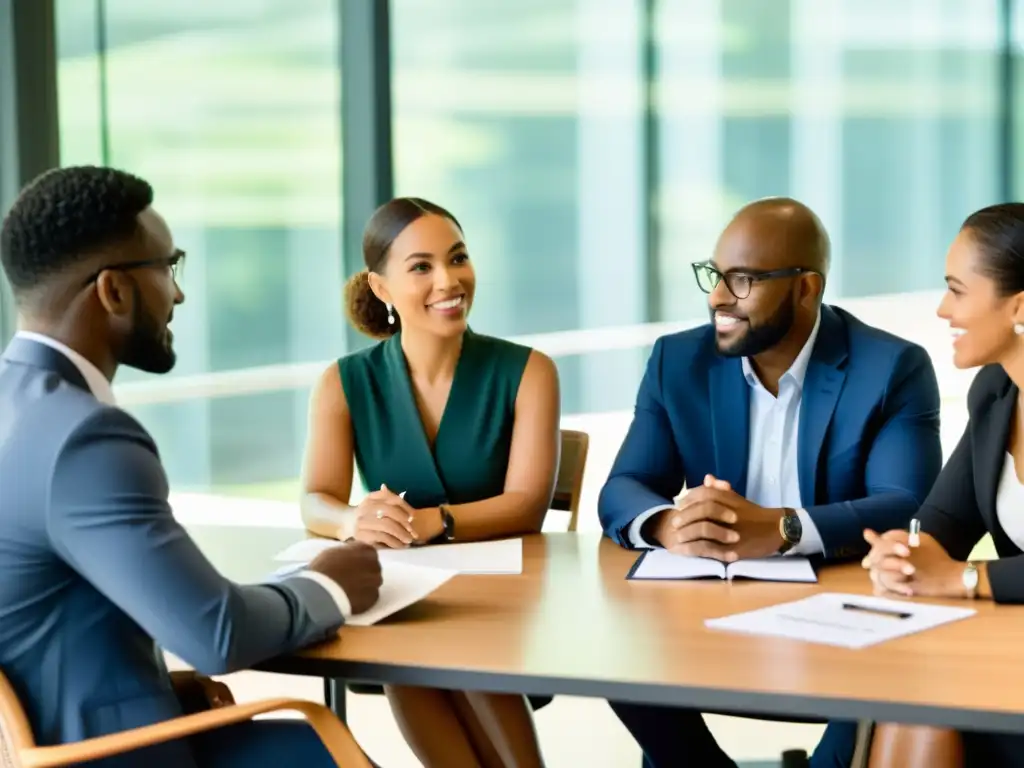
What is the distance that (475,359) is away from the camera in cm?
336

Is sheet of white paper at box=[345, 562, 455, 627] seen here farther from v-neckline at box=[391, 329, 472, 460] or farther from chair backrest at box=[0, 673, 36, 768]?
v-neckline at box=[391, 329, 472, 460]

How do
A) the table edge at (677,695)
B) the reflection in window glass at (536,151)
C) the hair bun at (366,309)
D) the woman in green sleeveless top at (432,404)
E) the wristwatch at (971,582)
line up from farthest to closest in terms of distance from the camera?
1. the reflection in window glass at (536,151)
2. the hair bun at (366,309)
3. the woman in green sleeveless top at (432,404)
4. the wristwatch at (971,582)
5. the table edge at (677,695)

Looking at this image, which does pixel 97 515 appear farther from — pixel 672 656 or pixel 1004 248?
pixel 1004 248

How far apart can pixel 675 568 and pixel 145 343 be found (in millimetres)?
1051

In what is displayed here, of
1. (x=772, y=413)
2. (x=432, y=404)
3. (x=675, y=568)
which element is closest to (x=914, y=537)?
(x=675, y=568)

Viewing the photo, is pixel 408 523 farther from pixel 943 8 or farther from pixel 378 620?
pixel 943 8

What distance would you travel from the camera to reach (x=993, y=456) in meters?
2.73

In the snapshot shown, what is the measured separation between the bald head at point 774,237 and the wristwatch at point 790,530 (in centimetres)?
64

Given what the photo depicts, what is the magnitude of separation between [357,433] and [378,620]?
3.38 ft

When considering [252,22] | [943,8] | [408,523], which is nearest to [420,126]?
[252,22]

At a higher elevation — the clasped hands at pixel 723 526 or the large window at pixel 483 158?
the large window at pixel 483 158

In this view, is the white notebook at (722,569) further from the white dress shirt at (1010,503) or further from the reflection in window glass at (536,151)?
the reflection in window glass at (536,151)

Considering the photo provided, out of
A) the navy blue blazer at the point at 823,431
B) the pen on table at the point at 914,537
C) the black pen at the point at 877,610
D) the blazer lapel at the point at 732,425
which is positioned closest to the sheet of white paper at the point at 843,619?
the black pen at the point at 877,610

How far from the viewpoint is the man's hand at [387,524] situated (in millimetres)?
2906
